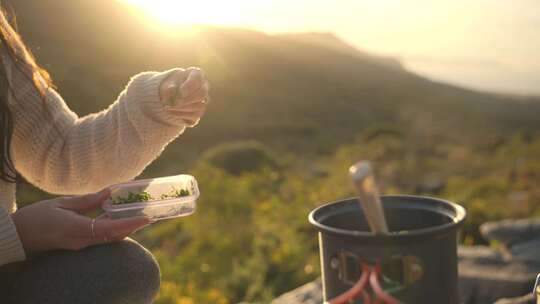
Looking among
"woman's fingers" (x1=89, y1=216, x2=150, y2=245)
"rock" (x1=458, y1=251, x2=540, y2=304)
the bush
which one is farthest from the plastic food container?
the bush

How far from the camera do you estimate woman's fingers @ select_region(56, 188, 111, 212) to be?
4.92ft

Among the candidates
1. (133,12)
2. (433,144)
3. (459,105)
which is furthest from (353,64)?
(133,12)

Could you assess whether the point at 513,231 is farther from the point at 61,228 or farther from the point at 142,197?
the point at 61,228

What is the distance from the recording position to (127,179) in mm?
1916

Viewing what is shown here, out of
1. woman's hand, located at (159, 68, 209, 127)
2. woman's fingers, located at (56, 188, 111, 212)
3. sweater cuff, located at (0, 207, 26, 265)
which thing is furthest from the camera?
woman's hand, located at (159, 68, 209, 127)

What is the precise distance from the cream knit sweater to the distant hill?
388 cm

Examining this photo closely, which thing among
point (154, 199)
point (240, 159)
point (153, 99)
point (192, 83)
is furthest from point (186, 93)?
→ point (240, 159)

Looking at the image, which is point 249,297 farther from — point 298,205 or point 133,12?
point 133,12

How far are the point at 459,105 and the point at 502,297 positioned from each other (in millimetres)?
8484

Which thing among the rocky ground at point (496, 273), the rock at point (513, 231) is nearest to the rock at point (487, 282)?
the rocky ground at point (496, 273)

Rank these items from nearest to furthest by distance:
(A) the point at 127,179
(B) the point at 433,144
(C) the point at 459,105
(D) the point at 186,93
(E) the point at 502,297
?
(D) the point at 186,93 → (A) the point at 127,179 → (E) the point at 502,297 → (B) the point at 433,144 → (C) the point at 459,105

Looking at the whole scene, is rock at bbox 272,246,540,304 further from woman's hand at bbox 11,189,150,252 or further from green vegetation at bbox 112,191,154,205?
woman's hand at bbox 11,189,150,252

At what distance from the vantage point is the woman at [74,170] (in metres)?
1.35

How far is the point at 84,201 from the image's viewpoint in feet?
5.07
